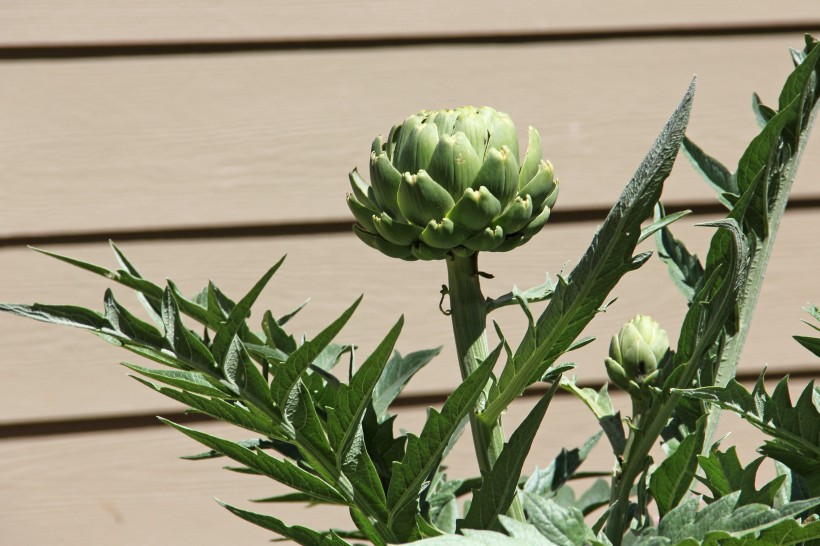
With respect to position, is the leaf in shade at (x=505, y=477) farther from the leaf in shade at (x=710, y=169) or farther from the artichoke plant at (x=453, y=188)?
the leaf in shade at (x=710, y=169)

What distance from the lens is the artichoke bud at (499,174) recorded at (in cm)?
33

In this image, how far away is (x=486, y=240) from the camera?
0.34m

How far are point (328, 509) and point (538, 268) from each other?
327 millimetres

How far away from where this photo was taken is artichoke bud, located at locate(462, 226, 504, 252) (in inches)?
13.2

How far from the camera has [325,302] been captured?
87cm

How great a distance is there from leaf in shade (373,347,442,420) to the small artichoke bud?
0.09 meters

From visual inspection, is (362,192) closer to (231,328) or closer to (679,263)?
(231,328)

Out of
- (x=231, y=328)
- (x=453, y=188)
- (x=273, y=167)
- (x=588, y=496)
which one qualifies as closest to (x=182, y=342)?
(x=231, y=328)

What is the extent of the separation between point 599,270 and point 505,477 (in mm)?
89

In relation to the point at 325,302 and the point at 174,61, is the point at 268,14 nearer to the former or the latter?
the point at 174,61

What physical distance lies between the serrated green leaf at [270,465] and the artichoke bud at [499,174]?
0.13m

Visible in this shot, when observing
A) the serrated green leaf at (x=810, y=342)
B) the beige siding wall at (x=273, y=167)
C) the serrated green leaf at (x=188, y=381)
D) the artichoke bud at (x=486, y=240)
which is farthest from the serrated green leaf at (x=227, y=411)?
the beige siding wall at (x=273, y=167)

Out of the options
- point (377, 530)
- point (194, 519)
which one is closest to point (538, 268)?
point (194, 519)

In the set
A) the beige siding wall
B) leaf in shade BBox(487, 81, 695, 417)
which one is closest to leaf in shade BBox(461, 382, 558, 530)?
leaf in shade BBox(487, 81, 695, 417)
